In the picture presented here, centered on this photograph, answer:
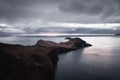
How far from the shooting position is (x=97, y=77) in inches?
1698

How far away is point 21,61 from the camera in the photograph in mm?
35281

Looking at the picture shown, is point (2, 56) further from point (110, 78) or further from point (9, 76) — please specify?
point (110, 78)

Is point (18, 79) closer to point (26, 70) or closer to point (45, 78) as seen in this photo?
point (26, 70)

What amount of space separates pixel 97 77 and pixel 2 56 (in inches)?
1081

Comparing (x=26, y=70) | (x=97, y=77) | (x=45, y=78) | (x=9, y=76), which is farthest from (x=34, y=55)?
(x=97, y=77)

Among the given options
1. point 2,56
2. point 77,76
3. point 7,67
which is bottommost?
point 77,76

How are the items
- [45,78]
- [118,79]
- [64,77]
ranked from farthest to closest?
[64,77], [118,79], [45,78]

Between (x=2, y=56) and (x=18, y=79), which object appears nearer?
(x=18, y=79)

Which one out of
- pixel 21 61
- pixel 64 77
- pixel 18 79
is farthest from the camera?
pixel 64 77

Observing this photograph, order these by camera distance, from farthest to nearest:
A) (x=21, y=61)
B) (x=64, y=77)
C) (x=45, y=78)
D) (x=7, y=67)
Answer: (x=64, y=77) < (x=45, y=78) < (x=21, y=61) < (x=7, y=67)

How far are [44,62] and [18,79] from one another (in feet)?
50.5

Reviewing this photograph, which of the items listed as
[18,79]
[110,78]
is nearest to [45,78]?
[18,79]

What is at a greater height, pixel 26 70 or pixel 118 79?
pixel 26 70

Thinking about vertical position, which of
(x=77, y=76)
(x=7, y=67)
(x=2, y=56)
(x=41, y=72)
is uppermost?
(x=2, y=56)
